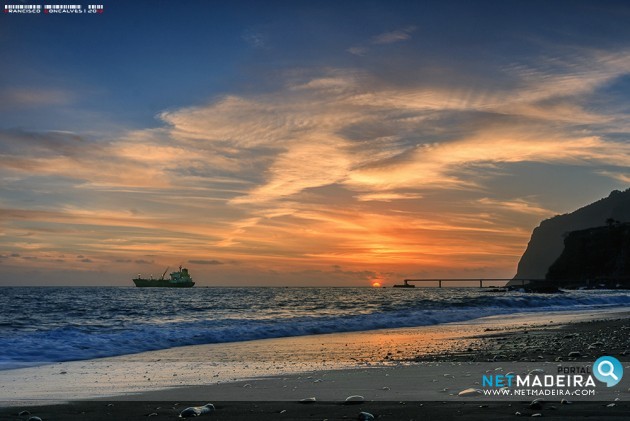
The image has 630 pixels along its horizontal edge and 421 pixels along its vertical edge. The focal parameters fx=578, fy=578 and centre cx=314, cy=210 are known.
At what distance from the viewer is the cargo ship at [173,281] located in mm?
170875

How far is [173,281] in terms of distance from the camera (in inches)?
6747

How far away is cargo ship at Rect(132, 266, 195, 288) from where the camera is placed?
561 feet

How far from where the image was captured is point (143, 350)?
56.6 feet

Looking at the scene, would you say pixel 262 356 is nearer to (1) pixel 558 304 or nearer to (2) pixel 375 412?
(2) pixel 375 412

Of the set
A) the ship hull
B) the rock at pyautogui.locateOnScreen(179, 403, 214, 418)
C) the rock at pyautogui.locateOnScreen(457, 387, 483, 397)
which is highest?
the rock at pyautogui.locateOnScreen(179, 403, 214, 418)

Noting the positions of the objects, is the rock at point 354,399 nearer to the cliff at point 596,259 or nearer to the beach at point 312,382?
the beach at point 312,382

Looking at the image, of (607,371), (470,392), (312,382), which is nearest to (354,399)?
(470,392)

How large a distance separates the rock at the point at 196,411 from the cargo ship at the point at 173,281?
6634 inches

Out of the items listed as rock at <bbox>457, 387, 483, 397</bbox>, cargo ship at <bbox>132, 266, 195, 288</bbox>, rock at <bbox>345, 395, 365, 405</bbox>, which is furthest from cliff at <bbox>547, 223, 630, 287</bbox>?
rock at <bbox>345, 395, 365, 405</bbox>

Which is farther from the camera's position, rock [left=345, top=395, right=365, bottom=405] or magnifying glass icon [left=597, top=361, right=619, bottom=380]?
magnifying glass icon [left=597, top=361, right=619, bottom=380]

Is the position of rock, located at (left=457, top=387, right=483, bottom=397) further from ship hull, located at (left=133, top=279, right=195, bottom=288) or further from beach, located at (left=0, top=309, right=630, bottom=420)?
ship hull, located at (left=133, top=279, right=195, bottom=288)

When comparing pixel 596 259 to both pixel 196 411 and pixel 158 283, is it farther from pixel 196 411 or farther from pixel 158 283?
pixel 196 411

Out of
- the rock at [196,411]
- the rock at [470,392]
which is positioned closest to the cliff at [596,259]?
the rock at [470,392]

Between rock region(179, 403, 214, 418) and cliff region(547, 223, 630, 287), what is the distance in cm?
13634
